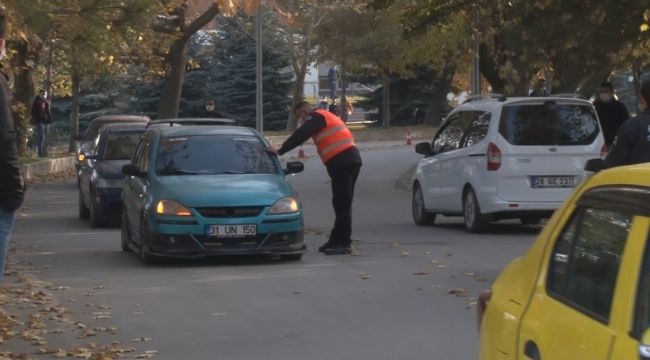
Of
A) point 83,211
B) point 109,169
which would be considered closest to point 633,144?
point 109,169

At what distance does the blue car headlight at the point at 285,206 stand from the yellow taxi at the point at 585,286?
319 inches

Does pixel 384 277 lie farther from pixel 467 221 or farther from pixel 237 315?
pixel 467 221

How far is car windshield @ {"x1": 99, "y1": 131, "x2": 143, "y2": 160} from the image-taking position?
2056cm

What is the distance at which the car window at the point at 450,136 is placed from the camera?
58.0ft

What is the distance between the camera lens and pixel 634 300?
3822 mm

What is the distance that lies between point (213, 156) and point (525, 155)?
172 inches

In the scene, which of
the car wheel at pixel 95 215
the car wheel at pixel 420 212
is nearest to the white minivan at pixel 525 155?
the car wheel at pixel 420 212

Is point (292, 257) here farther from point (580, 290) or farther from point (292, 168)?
point (580, 290)

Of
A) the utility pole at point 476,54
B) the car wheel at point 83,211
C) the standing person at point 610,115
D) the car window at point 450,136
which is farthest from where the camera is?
the utility pole at point 476,54

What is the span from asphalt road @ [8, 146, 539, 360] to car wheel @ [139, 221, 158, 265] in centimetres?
15

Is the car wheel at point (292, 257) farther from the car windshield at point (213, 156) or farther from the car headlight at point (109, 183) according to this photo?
the car headlight at point (109, 183)

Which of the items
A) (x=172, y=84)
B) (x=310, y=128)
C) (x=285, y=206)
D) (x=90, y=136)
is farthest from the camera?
(x=172, y=84)

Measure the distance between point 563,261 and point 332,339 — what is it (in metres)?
4.60

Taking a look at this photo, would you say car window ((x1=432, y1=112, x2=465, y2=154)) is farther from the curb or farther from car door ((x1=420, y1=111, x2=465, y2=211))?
the curb
